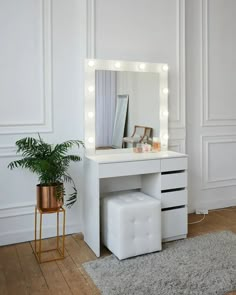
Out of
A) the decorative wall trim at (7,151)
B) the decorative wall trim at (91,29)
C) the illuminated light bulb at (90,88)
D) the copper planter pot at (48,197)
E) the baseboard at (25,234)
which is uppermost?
the decorative wall trim at (91,29)

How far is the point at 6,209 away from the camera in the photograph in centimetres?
310

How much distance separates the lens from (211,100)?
4008 millimetres

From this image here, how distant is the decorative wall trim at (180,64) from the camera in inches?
144

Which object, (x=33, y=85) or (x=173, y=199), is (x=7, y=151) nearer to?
(x=33, y=85)

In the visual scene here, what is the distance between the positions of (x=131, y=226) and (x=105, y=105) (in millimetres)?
1137

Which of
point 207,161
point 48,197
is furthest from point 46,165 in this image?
point 207,161

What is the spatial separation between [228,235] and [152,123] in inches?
50.7

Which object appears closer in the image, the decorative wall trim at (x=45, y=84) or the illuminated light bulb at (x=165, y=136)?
the decorative wall trim at (x=45, y=84)

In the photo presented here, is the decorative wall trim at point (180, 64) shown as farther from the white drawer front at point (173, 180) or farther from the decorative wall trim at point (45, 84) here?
the decorative wall trim at point (45, 84)

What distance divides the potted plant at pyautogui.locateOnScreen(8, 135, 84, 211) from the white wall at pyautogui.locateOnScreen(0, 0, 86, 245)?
0.19 meters

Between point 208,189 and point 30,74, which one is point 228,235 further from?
point 30,74

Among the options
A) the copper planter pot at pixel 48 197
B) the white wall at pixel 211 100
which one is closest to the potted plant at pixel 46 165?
the copper planter pot at pixel 48 197

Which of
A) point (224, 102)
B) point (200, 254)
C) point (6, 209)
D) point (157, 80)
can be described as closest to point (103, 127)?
point (157, 80)

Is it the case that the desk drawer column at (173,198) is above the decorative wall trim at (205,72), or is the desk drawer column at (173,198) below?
below
